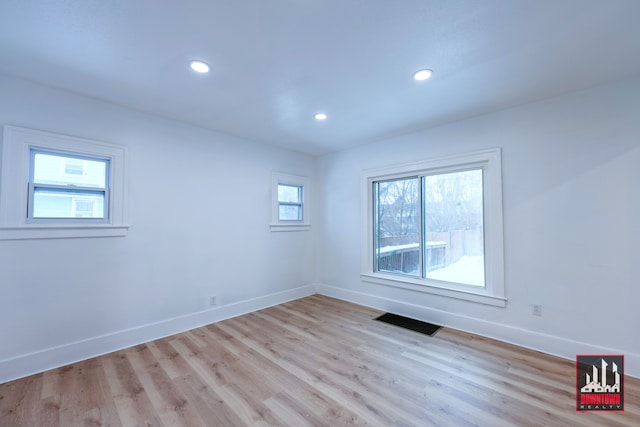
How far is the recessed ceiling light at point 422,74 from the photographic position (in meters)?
2.14

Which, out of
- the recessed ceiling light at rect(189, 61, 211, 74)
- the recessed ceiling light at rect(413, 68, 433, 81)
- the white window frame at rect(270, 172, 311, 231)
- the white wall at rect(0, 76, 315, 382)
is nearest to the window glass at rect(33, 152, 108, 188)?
the white wall at rect(0, 76, 315, 382)

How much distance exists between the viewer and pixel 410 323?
10.8 feet

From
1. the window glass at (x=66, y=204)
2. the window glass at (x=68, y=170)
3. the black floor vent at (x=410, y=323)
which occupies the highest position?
the window glass at (x=68, y=170)

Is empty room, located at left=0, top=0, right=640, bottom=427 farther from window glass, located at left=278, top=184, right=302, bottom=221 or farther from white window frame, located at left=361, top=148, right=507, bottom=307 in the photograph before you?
window glass, located at left=278, top=184, right=302, bottom=221


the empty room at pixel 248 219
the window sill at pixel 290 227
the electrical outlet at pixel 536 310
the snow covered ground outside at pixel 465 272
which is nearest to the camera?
the empty room at pixel 248 219

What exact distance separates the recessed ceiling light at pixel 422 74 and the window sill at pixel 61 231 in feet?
10.5

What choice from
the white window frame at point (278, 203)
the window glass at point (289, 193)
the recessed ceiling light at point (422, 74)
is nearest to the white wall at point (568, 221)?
the recessed ceiling light at point (422, 74)

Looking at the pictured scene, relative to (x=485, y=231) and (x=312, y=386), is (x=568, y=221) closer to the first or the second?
(x=485, y=231)

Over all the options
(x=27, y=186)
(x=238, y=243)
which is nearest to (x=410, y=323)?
(x=238, y=243)

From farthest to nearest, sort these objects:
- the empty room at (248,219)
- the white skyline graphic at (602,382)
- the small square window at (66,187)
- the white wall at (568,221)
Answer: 1. the small square window at (66,187)
2. the white wall at (568,221)
3. the white skyline graphic at (602,382)
4. the empty room at (248,219)

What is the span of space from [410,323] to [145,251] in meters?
3.27

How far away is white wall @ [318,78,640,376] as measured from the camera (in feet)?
7.36

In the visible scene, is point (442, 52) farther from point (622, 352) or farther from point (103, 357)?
point (103, 357)

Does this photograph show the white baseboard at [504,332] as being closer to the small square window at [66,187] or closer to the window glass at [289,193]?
the window glass at [289,193]
